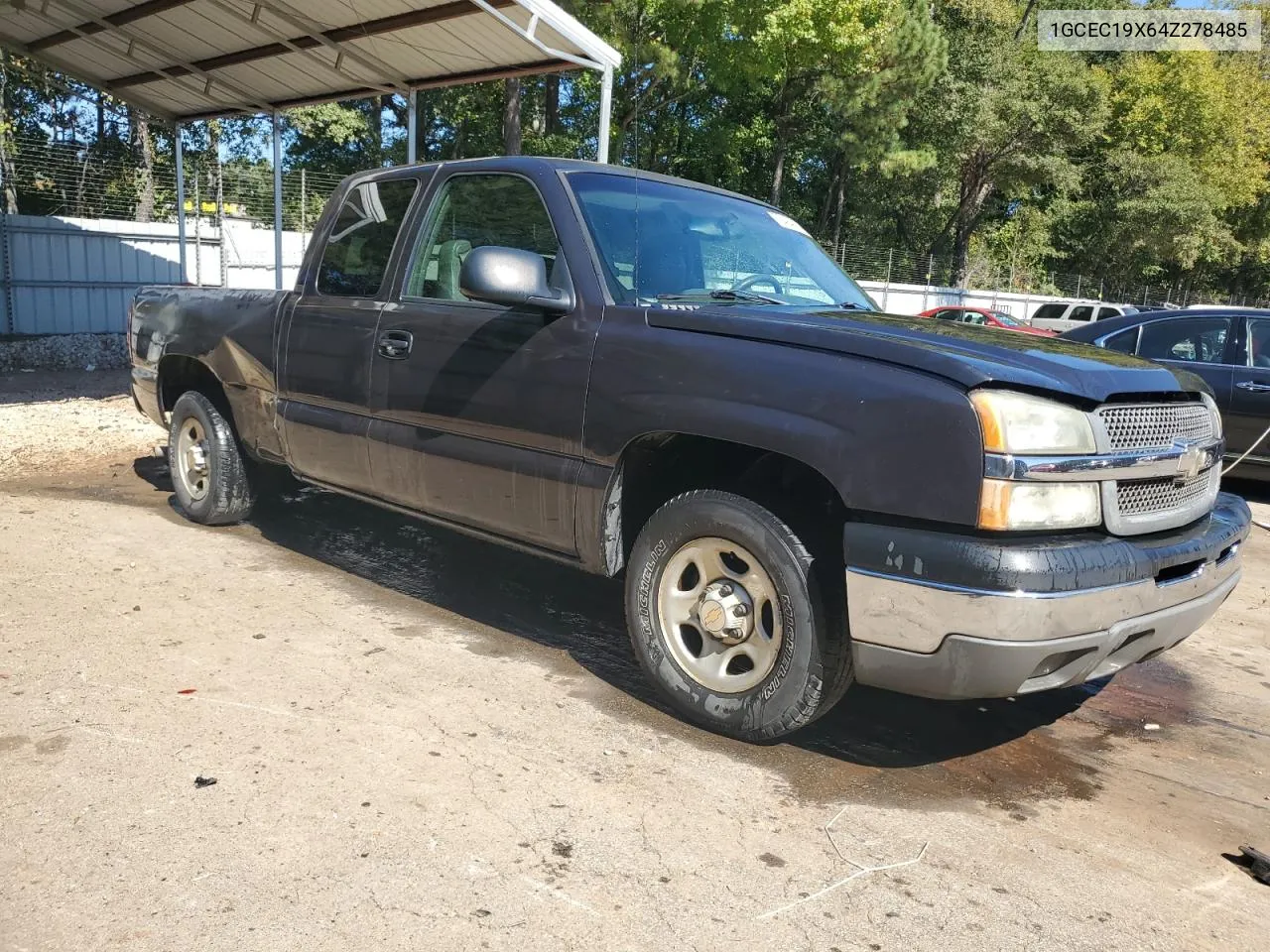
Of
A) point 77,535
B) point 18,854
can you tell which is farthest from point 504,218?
point 77,535

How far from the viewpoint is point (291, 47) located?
10344mm

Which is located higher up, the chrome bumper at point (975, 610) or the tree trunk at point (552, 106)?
the tree trunk at point (552, 106)

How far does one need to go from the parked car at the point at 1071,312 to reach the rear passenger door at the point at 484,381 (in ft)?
78.4

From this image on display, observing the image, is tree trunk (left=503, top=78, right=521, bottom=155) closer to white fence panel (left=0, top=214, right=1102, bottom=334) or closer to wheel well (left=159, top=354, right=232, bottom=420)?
white fence panel (left=0, top=214, right=1102, bottom=334)

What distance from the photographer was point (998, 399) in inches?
110

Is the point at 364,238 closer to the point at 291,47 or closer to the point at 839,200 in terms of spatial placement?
the point at 291,47

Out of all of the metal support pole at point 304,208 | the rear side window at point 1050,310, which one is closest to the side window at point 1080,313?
the rear side window at point 1050,310

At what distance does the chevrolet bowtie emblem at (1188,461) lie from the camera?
3.20 meters

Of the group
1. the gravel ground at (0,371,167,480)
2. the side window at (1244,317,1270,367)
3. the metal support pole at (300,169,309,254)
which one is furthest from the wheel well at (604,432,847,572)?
the metal support pole at (300,169,309,254)

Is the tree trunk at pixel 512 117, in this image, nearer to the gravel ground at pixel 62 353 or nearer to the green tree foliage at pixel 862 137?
the green tree foliage at pixel 862 137

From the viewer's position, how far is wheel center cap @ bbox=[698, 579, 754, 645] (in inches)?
133

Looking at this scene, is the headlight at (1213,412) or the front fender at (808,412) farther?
the headlight at (1213,412)

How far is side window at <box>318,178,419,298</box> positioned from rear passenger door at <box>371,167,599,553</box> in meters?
0.24

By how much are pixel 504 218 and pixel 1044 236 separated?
164 feet
